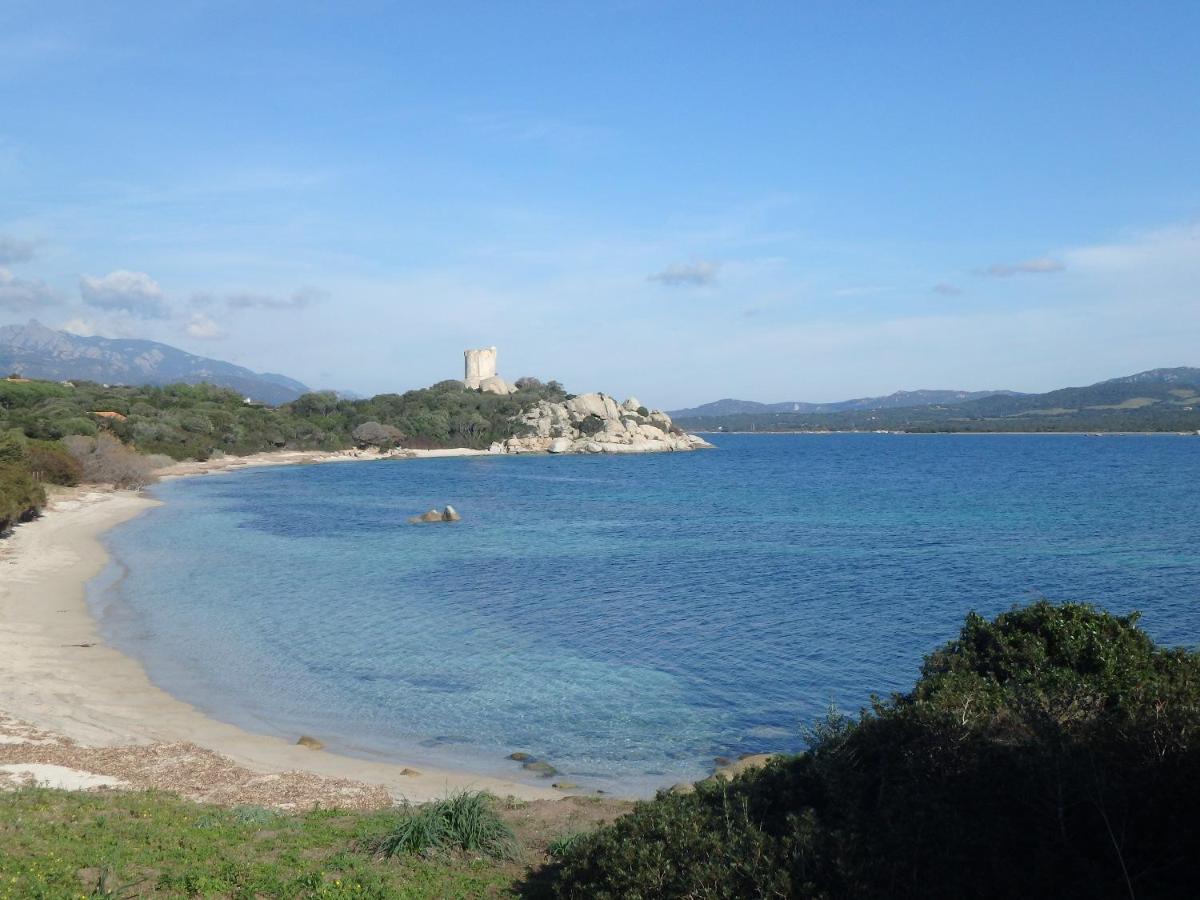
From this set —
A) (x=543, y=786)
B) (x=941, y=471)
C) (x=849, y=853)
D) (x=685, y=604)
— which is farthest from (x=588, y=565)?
(x=941, y=471)

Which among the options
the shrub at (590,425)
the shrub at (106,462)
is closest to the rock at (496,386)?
the shrub at (590,425)

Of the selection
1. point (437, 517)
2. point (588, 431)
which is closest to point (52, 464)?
point (437, 517)

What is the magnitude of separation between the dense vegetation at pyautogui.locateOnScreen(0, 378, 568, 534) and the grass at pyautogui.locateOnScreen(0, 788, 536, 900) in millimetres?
33641

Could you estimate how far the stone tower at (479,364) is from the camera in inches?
7274

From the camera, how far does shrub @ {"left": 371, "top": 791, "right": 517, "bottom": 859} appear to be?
9.00 m

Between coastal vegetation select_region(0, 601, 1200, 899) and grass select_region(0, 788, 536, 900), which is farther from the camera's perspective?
grass select_region(0, 788, 536, 900)

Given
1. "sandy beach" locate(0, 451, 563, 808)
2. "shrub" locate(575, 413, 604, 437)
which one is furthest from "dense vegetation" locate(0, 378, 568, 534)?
"sandy beach" locate(0, 451, 563, 808)

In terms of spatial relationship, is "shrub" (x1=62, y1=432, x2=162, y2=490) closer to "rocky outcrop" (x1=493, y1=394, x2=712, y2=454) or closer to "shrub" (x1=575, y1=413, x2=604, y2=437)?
"rocky outcrop" (x1=493, y1=394, x2=712, y2=454)

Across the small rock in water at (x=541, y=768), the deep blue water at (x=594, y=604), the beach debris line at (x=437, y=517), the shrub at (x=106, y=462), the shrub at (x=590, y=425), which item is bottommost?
the small rock in water at (x=541, y=768)

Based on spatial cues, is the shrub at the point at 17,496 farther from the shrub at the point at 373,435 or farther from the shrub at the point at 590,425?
the shrub at the point at 590,425

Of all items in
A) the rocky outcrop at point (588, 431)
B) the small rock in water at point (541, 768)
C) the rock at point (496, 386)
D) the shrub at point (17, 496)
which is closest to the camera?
the small rock in water at point (541, 768)

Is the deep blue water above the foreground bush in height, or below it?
below

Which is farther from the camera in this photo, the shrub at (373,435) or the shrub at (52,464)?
the shrub at (373,435)

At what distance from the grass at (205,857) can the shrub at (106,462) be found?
61161mm
